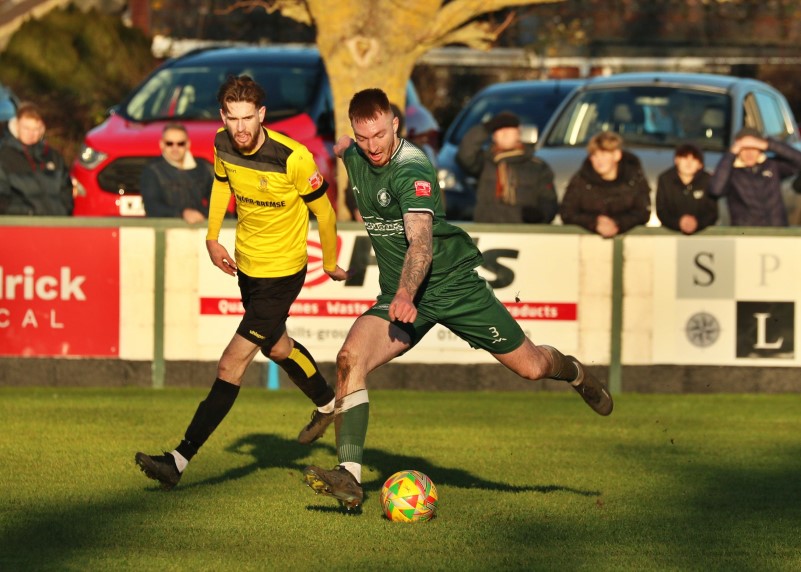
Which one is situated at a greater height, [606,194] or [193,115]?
[193,115]

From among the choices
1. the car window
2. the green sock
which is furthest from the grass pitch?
the car window

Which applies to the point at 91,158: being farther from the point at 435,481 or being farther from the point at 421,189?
the point at 421,189

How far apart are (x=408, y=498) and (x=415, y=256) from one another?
115 cm

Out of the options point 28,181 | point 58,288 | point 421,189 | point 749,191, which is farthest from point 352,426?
point 28,181

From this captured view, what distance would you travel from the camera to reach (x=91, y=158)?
17.2 m

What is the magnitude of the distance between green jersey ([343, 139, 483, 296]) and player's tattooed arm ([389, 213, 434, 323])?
2.1 inches

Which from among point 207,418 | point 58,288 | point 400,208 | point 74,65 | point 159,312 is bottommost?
point 207,418

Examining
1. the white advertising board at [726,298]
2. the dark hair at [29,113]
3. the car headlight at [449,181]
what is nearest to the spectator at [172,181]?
the dark hair at [29,113]

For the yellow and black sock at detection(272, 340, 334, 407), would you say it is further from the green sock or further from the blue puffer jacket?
the blue puffer jacket

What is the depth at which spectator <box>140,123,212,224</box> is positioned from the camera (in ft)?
46.8

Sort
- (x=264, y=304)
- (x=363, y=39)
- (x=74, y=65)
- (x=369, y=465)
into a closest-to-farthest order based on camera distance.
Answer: (x=264, y=304) → (x=369, y=465) → (x=363, y=39) → (x=74, y=65)

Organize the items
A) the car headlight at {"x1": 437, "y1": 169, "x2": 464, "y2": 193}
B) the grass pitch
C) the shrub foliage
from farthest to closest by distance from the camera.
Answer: the shrub foliage
the car headlight at {"x1": 437, "y1": 169, "x2": 464, "y2": 193}
the grass pitch

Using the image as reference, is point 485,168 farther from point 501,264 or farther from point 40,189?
point 40,189

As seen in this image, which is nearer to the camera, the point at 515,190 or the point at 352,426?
the point at 352,426
